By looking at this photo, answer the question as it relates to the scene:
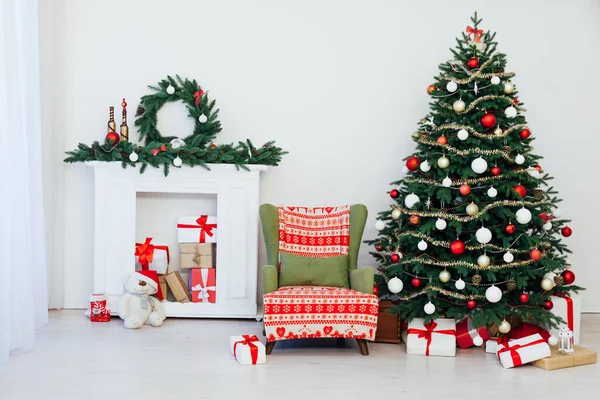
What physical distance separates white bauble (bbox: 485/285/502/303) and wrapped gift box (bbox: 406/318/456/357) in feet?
1.01

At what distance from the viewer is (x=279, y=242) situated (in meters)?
4.61

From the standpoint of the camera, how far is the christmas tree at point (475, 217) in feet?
13.6

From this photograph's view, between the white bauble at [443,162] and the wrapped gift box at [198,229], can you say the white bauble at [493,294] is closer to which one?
the white bauble at [443,162]

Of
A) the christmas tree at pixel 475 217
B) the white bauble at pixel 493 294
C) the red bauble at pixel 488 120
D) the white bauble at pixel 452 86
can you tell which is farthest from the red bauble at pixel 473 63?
the white bauble at pixel 493 294

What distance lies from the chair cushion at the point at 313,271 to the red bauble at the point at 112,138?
1.49 m

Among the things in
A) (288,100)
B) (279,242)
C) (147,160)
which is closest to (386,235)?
(279,242)

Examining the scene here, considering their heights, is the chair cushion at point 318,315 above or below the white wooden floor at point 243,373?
above

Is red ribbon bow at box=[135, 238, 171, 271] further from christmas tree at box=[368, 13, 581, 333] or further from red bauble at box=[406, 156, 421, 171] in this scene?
red bauble at box=[406, 156, 421, 171]

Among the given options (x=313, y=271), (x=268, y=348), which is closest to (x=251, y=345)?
(x=268, y=348)

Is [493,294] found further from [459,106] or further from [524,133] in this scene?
[459,106]

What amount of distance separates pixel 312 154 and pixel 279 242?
0.94m

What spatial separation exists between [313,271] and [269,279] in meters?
0.36

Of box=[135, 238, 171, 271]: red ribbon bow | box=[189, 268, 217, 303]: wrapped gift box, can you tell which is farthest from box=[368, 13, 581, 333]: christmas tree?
box=[135, 238, 171, 271]: red ribbon bow

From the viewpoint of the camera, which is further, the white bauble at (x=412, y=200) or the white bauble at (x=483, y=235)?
the white bauble at (x=412, y=200)
